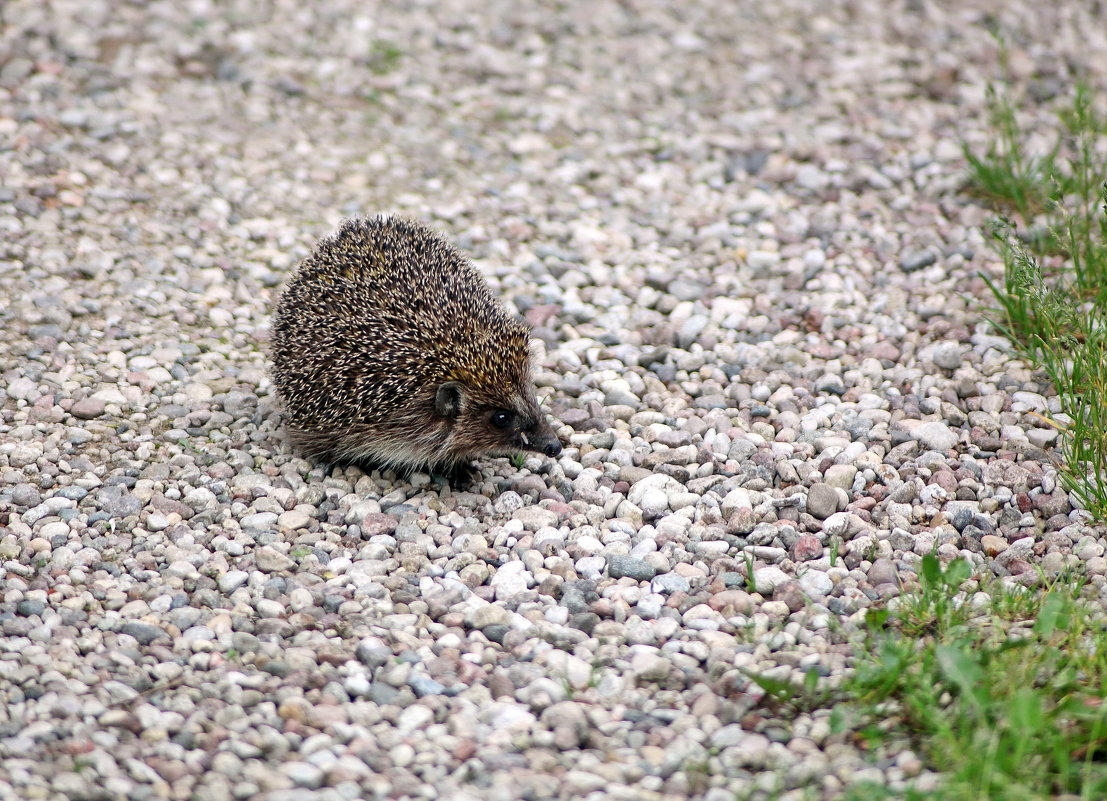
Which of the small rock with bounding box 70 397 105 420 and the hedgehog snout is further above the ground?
the hedgehog snout

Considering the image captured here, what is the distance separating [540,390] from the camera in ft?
22.1

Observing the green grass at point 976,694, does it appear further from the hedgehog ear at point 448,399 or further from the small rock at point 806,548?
the hedgehog ear at point 448,399

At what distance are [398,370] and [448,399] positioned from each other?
32 cm

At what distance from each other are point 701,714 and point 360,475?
2.61 metres

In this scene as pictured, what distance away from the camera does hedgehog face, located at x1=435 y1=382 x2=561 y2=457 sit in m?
5.95

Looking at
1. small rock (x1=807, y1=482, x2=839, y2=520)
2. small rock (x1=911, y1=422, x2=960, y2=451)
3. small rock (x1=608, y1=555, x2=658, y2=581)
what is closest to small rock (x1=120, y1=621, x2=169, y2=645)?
small rock (x1=608, y1=555, x2=658, y2=581)

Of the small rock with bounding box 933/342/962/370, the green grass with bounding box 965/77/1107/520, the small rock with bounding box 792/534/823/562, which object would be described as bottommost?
the small rock with bounding box 792/534/823/562

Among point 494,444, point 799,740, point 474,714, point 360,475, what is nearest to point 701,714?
point 799,740

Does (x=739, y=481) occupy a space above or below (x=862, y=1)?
below

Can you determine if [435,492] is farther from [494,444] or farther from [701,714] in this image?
[701,714]

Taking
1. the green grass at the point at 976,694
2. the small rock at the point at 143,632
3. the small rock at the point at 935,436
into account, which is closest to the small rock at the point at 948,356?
the small rock at the point at 935,436

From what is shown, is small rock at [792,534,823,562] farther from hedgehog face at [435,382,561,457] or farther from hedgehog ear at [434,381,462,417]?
hedgehog ear at [434,381,462,417]

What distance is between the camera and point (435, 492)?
6.06 meters

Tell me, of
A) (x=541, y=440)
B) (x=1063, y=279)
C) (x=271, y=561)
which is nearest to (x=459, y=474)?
(x=541, y=440)
